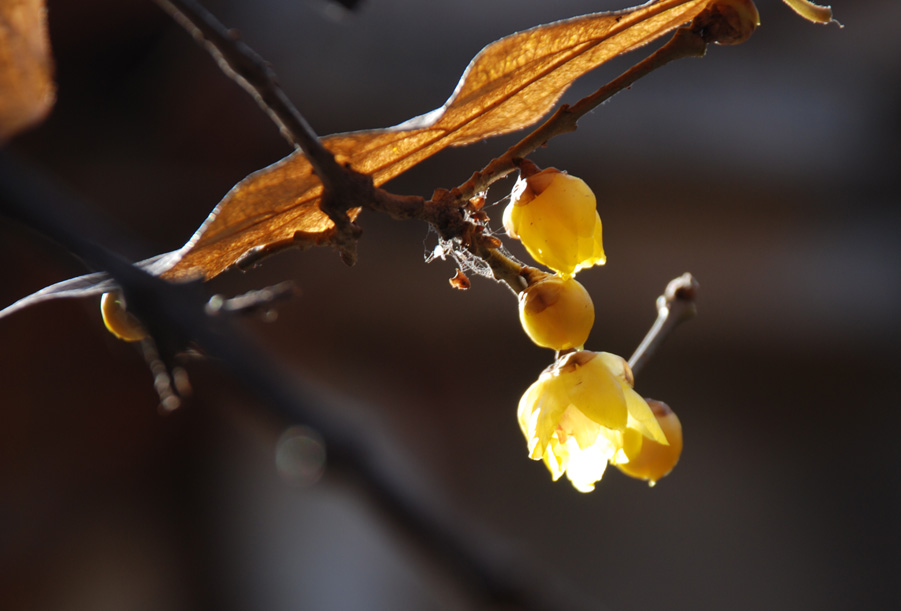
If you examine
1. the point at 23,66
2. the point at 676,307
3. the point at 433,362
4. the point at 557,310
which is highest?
the point at 23,66

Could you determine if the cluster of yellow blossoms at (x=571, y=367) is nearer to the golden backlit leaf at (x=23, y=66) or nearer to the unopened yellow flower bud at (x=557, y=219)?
the unopened yellow flower bud at (x=557, y=219)

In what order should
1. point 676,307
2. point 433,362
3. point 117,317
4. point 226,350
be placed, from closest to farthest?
point 226,350 < point 117,317 < point 676,307 < point 433,362

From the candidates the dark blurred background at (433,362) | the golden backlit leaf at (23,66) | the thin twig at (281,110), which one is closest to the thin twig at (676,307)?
the thin twig at (281,110)

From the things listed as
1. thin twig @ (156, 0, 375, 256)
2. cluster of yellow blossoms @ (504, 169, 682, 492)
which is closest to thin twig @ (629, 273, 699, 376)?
cluster of yellow blossoms @ (504, 169, 682, 492)

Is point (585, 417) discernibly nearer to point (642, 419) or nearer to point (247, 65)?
point (642, 419)

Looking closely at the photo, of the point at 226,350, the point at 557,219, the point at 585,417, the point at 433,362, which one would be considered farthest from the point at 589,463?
the point at 433,362

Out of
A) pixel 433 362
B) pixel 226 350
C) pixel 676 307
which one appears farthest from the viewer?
pixel 433 362

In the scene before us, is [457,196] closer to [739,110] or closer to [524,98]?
[524,98]
